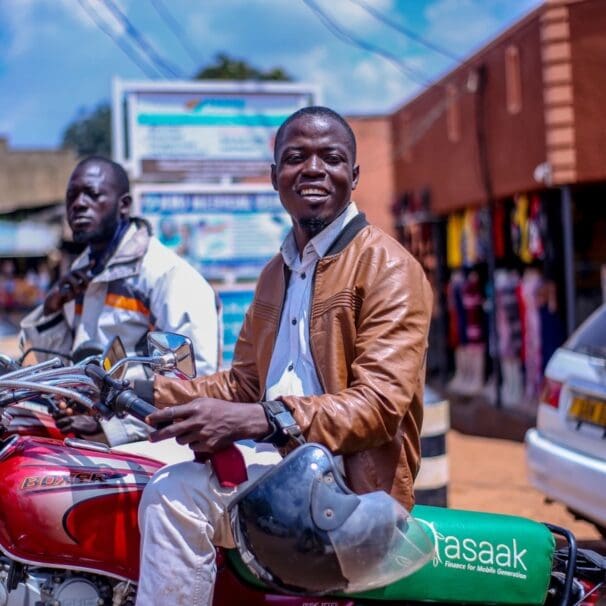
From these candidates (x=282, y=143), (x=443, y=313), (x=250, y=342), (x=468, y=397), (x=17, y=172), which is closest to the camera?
(x=282, y=143)

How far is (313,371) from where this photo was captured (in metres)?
2.54

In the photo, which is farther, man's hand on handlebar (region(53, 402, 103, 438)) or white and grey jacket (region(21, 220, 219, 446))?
white and grey jacket (region(21, 220, 219, 446))

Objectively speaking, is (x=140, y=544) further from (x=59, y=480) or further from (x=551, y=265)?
(x=551, y=265)

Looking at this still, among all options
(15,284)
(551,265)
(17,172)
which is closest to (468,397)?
(551,265)

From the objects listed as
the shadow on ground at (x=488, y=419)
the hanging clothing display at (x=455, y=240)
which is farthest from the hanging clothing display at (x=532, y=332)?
the hanging clothing display at (x=455, y=240)

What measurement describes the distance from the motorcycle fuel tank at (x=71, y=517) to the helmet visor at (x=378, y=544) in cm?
67

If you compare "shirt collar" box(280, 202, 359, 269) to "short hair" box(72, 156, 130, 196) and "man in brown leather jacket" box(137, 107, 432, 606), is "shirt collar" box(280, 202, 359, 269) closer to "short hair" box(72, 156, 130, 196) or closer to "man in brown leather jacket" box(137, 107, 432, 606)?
"man in brown leather jacket" box(137, 107, 432, 606)

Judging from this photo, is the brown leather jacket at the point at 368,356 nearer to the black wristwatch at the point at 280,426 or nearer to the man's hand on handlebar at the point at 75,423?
the black wristwatch at the point at 280,426

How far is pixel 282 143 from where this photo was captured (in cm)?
269

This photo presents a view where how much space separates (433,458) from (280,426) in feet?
10.3

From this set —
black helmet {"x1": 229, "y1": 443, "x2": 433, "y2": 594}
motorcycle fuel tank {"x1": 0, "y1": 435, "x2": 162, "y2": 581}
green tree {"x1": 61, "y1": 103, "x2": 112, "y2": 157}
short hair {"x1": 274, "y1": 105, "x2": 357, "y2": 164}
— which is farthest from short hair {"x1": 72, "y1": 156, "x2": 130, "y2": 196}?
green tree {"x1": 61, "y1": 103, "x2": 112, "y2": 157}

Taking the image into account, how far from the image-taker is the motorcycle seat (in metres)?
2.53

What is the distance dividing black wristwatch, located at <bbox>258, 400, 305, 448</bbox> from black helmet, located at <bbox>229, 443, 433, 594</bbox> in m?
0.05

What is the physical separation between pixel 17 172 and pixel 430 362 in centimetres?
3331
